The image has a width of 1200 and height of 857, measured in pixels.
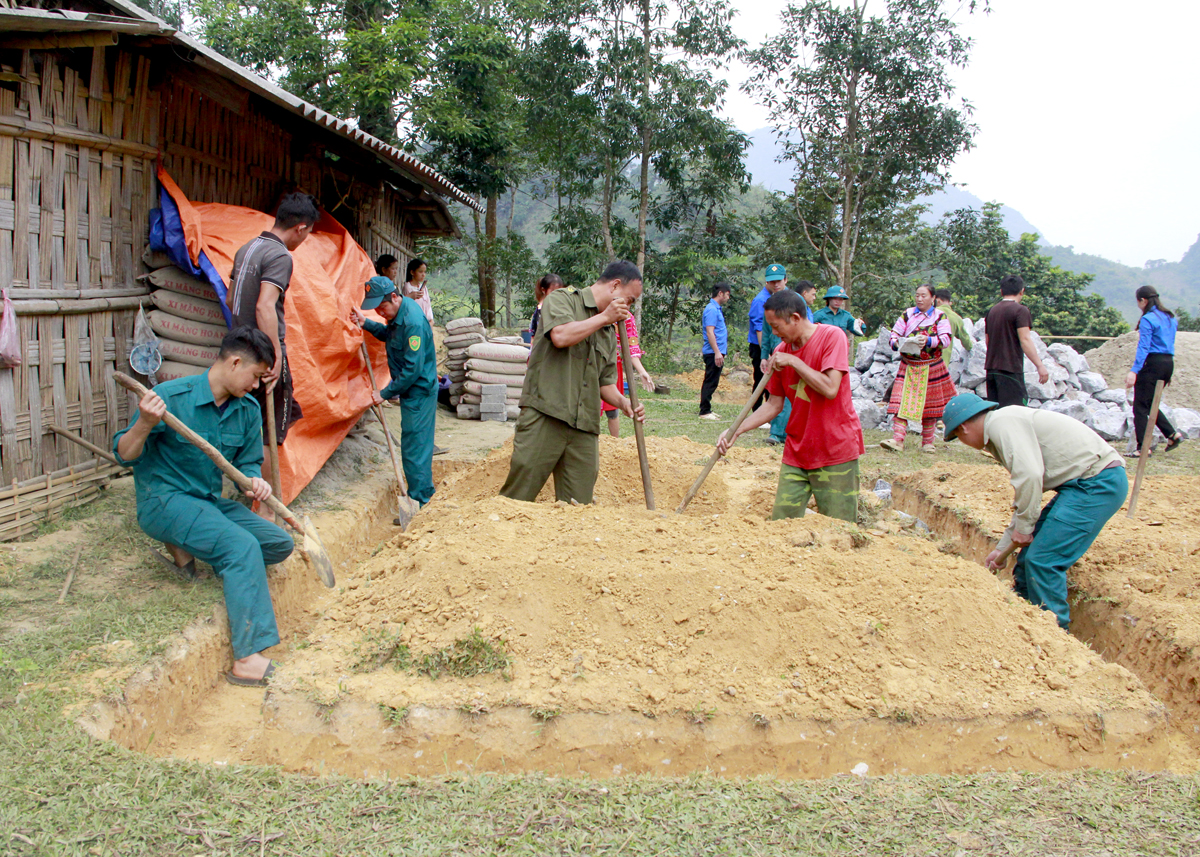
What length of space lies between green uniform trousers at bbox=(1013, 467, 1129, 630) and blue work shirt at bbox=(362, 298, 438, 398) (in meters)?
3.74

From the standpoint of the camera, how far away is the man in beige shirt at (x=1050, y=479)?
11.9ft

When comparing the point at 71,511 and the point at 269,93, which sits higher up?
the point at 269,93

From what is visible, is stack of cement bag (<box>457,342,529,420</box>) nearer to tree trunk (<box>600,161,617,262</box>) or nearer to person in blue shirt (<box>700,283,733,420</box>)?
person in blue shirt (<box>700,283,733,420</box>)

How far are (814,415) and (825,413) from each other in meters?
0.06

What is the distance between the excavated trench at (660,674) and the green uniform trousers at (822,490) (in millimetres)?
543

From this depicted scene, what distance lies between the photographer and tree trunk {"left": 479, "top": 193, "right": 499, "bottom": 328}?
15.7 meters

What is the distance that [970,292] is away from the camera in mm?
17969

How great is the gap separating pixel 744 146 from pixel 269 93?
1183cm

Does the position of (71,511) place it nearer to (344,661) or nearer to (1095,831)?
(344,661)

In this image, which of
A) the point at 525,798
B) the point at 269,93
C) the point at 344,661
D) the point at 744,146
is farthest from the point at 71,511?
the point at 744,146

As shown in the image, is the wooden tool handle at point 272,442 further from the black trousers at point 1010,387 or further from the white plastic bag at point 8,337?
the black trousers at point 1010,387

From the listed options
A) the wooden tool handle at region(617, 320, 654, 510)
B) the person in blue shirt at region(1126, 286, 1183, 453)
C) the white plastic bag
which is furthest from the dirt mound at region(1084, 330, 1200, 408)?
the white plastic bag

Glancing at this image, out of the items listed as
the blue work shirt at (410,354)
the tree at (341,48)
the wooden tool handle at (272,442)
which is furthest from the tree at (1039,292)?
the wooden tool handle at (272,442)

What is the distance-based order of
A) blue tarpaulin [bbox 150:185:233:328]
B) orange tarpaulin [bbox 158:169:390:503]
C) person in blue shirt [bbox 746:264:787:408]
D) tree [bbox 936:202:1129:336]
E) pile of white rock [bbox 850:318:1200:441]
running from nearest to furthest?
blue tarpaulin [bbox 150:185:233:328], orange tarpaulin [bbox 158:169:390:503], person in blue shirt [bbox 746:264:787:408], pile of white rock [bbox 850:318:1200:441], tree [bbox 936:202:1129:336]
